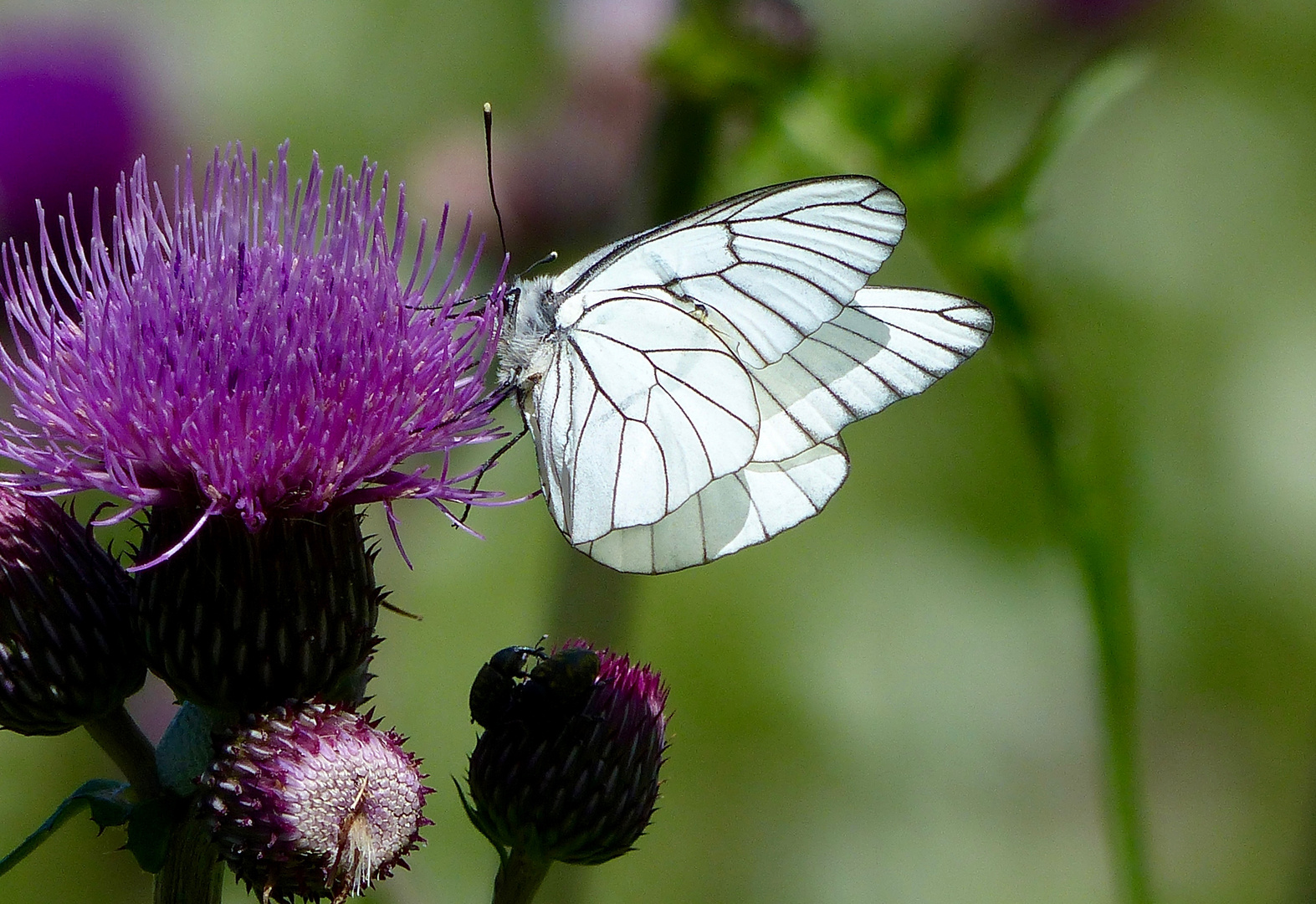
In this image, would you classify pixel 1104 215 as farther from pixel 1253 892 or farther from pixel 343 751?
pixel 343 751

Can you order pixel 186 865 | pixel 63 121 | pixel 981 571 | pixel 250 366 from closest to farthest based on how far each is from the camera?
1. pixel 186 865
2. pixel 250 366
3. pixel 981 571
4. pixel 63 121

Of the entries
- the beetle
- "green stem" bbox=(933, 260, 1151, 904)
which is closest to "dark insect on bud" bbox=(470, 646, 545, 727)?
the beetle

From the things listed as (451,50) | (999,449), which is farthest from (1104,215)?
(451,50)

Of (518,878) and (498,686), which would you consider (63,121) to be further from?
(518,878)

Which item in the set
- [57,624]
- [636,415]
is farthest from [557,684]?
[57,624]

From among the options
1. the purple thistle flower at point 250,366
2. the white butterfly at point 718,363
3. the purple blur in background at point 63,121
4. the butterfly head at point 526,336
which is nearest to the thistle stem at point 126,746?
the purple thistle flower at point 250,366

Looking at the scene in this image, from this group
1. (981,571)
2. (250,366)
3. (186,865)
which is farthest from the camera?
(981,571)
